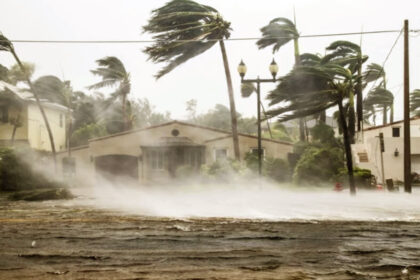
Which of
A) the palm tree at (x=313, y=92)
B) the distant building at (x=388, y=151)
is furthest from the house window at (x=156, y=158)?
the palm tree at (x=313, y=92)

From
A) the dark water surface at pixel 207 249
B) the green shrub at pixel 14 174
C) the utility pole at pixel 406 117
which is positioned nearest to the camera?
the dark water surface at pixel 207 249

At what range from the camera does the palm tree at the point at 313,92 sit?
1438 centimetres

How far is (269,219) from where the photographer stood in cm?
1005

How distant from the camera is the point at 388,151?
2444 centimetres

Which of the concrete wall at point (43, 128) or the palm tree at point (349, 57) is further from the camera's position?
the concrete wall at point (43, 128)

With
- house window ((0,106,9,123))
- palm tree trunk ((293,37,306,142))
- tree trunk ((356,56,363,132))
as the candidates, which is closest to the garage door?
tree trunk ((356,56,363,132))

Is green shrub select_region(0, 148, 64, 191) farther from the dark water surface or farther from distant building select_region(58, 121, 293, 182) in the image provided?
the dark water surface

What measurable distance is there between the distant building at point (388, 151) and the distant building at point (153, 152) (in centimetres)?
956

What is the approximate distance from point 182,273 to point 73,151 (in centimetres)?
2709

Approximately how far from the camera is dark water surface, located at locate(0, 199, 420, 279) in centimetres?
553

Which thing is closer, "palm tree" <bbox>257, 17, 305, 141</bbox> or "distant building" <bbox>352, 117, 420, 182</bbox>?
"distant building" <bbox>352, 117, 420, 182</bbox>

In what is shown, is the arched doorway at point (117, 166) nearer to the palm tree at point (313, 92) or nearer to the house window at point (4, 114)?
the house window at point (4, 114)

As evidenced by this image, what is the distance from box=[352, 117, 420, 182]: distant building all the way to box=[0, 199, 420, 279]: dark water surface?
13.6 meters

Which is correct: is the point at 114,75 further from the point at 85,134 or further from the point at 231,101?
the point at 231,101
